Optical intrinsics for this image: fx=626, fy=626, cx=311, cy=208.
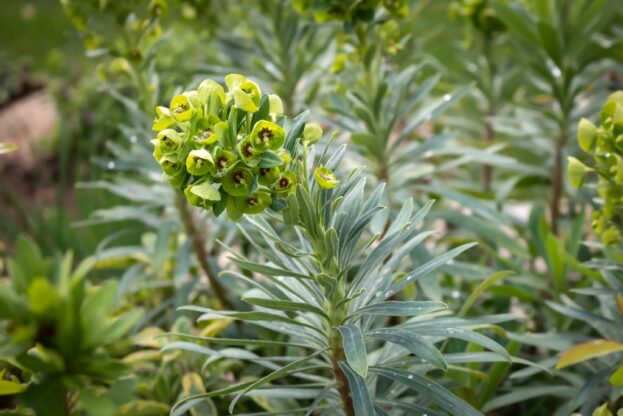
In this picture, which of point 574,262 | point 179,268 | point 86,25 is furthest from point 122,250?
point 574,262

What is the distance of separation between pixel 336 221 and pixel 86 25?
3.33 ft

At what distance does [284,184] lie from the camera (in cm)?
101

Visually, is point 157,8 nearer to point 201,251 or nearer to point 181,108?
point 201,251

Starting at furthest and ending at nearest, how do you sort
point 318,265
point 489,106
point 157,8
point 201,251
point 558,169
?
point 489,106, point 558,169, point 201,251, point 157,8, point 318,265

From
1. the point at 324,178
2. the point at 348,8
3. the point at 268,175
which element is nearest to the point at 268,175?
the point at 268,175

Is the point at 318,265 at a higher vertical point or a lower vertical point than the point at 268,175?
lower

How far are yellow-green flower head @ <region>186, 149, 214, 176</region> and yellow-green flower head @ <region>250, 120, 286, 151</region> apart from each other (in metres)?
0.07

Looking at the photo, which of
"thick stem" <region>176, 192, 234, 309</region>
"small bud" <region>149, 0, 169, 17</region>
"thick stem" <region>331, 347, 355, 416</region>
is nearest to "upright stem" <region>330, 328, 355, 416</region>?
"thick stem" <region>331, 347, 355, 416</region>

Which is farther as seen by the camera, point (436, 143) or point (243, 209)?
point (436, 143)

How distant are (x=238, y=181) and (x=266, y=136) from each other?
0.28ft

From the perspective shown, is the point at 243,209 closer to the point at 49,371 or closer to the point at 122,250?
the point at 49,371

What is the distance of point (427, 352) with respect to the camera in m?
1.10

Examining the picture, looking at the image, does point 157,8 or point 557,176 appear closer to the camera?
point 157,8

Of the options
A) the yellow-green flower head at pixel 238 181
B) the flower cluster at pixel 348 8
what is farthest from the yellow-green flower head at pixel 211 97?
the flower cluster at pixel 348 8
